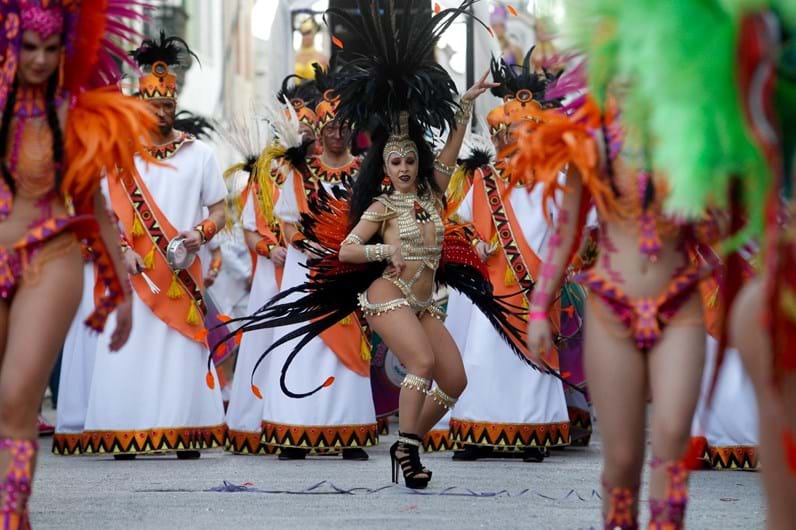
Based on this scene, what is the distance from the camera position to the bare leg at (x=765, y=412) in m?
4.15

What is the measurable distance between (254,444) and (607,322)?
5604mm

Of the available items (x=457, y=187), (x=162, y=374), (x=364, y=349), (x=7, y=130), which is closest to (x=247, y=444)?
(x=162, y=374)

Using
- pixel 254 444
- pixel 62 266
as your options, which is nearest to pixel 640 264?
pixel 62 266

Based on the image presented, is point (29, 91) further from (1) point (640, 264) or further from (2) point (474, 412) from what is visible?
(2) point (474, 412)

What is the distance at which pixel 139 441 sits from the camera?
388 inches

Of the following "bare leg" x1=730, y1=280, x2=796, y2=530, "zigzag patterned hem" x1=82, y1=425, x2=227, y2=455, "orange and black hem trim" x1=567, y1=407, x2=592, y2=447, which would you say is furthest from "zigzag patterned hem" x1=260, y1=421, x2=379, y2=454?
"bare leg" x1=730, y1=280, x2=796, y2=530

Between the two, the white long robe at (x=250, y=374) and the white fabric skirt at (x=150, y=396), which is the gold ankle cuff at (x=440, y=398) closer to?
the white fabric skirt at (x=150, y=396)

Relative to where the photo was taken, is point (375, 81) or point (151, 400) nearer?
point (375, 81)

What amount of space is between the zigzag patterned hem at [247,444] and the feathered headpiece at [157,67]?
7.13ft

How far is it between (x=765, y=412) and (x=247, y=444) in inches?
265

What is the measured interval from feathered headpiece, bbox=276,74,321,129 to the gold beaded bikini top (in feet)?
7.86

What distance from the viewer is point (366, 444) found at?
1016 cm

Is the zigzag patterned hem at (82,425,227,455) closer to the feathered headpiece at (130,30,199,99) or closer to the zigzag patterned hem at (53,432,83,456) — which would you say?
the zigzag patterned hem at (53,432,83,456)

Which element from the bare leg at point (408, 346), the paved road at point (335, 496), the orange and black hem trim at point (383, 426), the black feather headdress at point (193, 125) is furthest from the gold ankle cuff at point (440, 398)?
the black feather headdress at point (193, 125)
